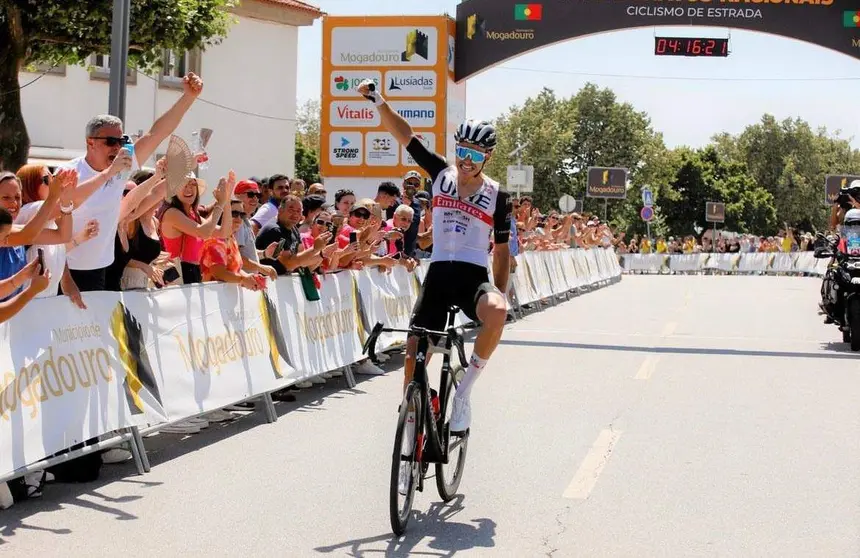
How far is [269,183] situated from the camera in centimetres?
1321

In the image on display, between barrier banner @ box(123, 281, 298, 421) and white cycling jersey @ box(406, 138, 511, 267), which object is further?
barrier banner @ box(123, 281, 298, 421)

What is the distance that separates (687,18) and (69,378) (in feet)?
69.5

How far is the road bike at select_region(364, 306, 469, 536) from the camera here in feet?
20.2

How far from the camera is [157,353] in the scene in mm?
8312

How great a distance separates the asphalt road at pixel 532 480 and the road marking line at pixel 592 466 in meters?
0.03

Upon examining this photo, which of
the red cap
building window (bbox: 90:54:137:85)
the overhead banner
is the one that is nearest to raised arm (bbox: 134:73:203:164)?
the red cap

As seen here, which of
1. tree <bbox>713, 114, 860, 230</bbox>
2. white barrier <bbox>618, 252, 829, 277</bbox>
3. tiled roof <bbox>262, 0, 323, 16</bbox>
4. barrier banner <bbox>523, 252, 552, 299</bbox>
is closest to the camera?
barrier banner <bbox>523, 252, 552, 299</bbox>

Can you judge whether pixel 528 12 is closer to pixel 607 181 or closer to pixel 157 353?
pixel 157 353

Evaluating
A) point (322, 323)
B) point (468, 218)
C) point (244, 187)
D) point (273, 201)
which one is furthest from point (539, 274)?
point (468, 218)

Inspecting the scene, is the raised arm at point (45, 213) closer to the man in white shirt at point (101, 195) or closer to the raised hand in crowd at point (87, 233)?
the raised hand in crowd at point (87, 233)

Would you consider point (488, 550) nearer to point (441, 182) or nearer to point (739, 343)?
point (441, 182)

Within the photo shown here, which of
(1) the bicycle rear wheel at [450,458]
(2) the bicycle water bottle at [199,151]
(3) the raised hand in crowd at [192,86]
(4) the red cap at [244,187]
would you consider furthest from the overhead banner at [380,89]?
(1) the bicycle rear wheel at [450,458]

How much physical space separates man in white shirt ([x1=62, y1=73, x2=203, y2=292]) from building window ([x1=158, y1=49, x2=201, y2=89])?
26766 millimetres

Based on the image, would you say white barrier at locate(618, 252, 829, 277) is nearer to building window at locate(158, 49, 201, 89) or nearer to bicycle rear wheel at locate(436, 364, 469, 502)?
building window at locate(158, 49, 201, 89)
